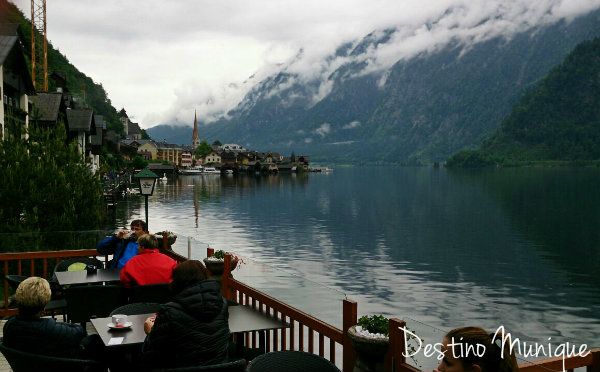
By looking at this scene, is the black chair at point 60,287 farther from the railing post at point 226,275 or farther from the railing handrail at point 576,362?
the railing handrail at point 576,362

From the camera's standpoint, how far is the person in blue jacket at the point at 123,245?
10.6 meters

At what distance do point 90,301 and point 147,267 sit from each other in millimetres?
900

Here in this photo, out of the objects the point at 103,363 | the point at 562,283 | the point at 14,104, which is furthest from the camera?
the point at 14,104

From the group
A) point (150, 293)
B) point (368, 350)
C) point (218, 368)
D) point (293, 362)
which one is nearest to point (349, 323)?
point (368, 350)

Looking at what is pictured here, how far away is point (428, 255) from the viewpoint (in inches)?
1633

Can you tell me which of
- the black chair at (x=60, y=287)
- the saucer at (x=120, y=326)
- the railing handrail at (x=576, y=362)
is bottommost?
the black chair at (x=60, y=287)

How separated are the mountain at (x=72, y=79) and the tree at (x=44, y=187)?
7827cm

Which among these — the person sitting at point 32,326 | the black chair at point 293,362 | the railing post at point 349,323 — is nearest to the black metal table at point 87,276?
the person sitting at point 32,326

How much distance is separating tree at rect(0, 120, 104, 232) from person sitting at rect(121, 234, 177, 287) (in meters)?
11.4

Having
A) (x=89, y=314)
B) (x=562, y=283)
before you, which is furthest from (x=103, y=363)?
(x=562, y=283)

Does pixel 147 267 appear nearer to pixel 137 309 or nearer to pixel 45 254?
pixel 137 309

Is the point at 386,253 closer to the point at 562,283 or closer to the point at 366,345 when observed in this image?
the point at 562,283

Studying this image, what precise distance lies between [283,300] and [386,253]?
118ft

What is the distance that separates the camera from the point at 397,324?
5211 millimetres
